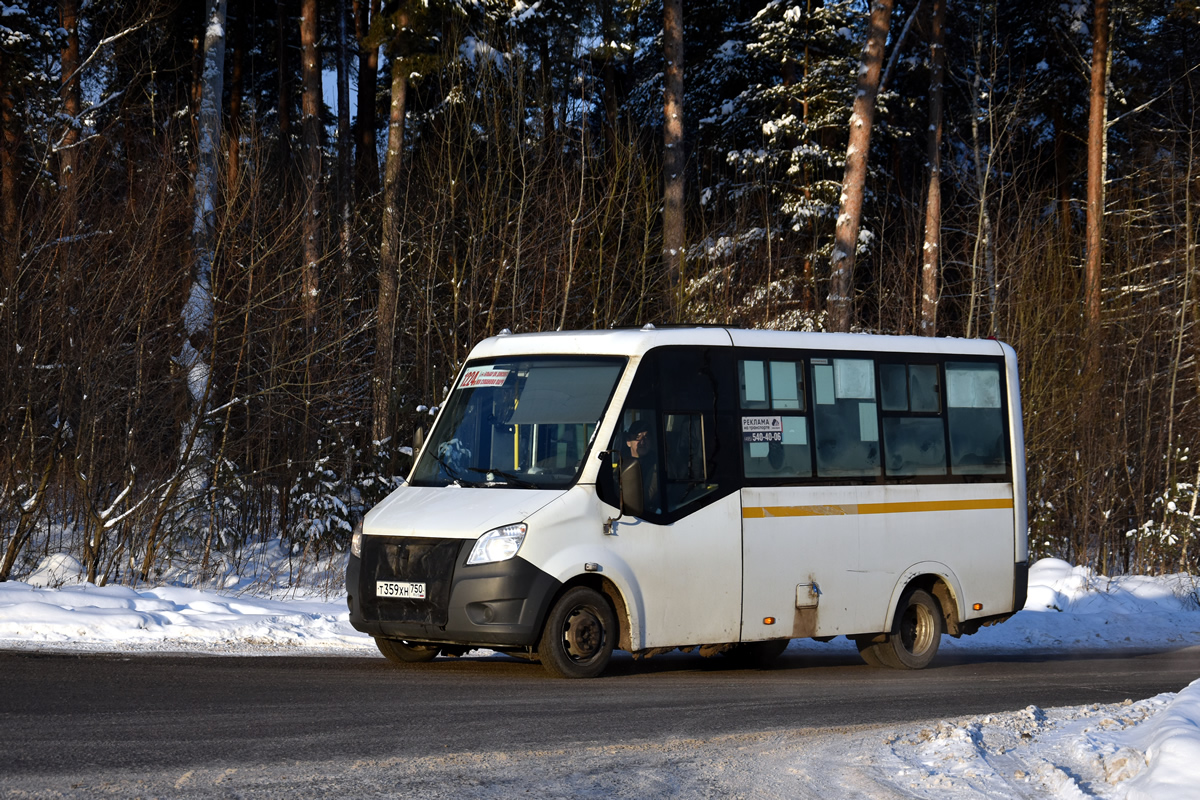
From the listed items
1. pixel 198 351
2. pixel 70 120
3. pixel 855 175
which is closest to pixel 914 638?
pixel 198 351

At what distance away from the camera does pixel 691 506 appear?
1101cm

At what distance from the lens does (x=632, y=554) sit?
10547mm

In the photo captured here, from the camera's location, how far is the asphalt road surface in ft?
23.2

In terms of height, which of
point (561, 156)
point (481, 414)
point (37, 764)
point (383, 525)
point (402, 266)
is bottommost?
point (37, 764)

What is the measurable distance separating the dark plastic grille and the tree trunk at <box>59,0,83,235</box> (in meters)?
7.79

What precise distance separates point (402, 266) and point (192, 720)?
15.9 m

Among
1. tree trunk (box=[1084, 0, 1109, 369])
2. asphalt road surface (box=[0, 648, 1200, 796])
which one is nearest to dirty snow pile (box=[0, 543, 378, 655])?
asphalt road surface (box=[0, 648, 1200, 796])

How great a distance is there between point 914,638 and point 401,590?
17.9 ft

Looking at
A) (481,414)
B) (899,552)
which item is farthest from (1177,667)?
(481,414)

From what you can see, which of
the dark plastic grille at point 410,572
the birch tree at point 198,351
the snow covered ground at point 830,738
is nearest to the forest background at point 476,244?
the birch tree at point 198,351

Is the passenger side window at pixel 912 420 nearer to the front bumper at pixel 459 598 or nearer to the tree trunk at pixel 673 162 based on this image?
the front bumper at pixel 459 598

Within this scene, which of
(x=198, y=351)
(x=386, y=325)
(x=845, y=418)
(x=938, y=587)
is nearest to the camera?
(x=845, y=418)

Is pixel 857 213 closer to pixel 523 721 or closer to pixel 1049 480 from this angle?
pixel 1049 480

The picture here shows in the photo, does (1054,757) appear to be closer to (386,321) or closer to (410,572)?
(410,572)
